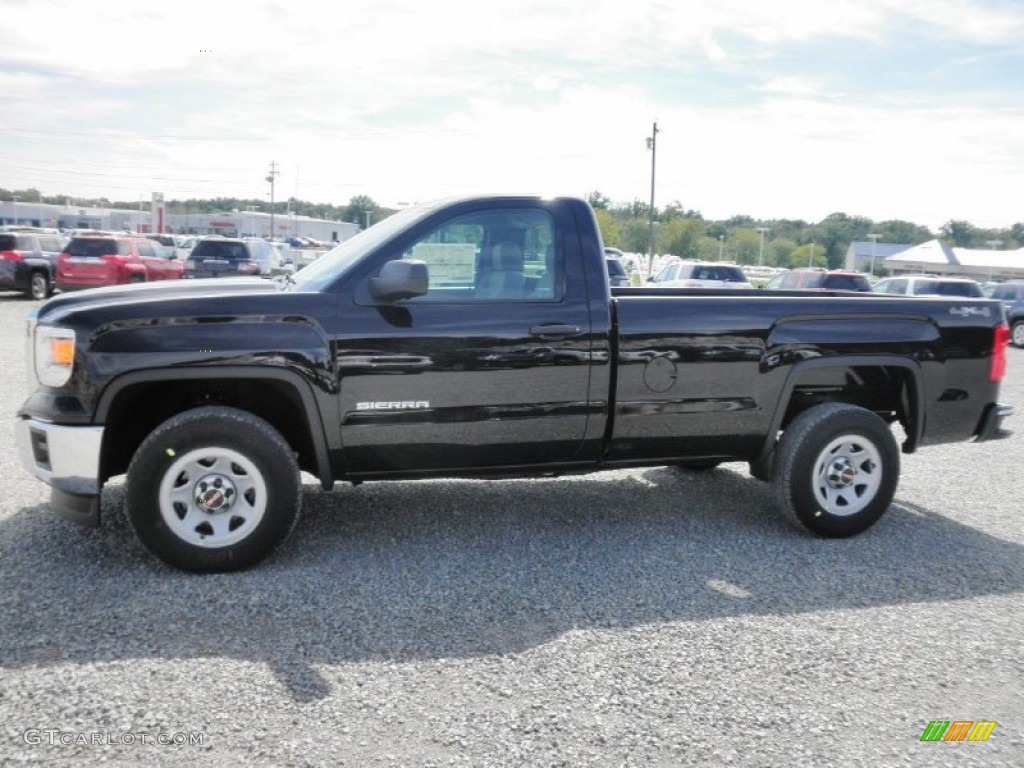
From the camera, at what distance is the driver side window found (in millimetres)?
4637

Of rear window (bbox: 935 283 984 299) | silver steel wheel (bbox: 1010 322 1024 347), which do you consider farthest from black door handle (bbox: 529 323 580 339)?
silver steel wheel (bbox: 1010 322 1024 347)

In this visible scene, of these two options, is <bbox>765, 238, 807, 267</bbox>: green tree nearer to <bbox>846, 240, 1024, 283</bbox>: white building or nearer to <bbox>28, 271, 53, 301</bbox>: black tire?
<bbox>846, 240, 1024, 283</bbox>: white building

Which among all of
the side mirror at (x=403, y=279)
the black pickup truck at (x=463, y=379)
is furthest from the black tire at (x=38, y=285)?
the side mirror at (x=403, y=279)

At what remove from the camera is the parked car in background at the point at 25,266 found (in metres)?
21.6

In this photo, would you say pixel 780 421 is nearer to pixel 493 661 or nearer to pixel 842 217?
pixel 493 661

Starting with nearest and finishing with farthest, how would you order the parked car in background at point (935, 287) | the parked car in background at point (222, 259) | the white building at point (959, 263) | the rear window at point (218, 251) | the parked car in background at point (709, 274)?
the parked car in background at point (935, 287), the parked car in background at point (222, 259), the rear window at point (218, 251), the parked car in background at point (709, 274), the white building at point (959, 263)

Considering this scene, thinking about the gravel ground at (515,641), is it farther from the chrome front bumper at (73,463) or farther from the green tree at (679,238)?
the green tree at (679,238)

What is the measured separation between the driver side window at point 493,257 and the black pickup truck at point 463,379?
1 centimetres

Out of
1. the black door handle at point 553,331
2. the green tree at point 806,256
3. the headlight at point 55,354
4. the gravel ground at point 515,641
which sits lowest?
the gravel ground at point 515,641

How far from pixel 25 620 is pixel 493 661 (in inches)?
78.8

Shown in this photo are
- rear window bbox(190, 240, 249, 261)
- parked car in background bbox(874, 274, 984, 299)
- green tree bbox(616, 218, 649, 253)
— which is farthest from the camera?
green tree bbox(616, 218, 649, 253)

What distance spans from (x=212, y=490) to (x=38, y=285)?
2112cm

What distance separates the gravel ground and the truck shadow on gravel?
17 mm

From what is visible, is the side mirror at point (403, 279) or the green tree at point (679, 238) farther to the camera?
the green tree at point (679, 238)
